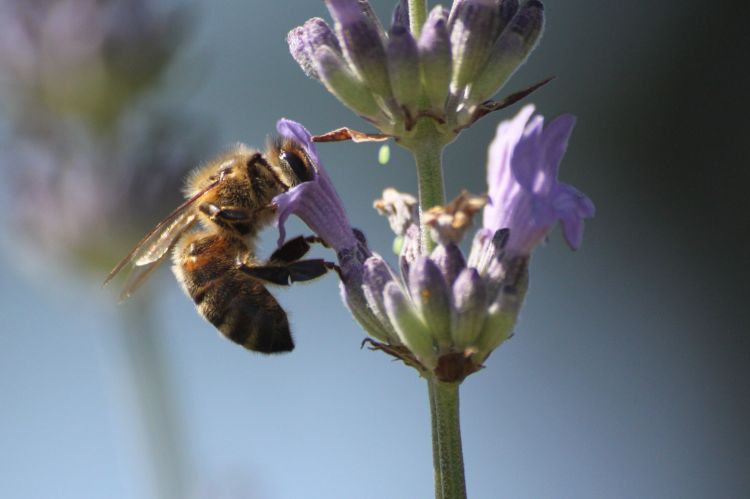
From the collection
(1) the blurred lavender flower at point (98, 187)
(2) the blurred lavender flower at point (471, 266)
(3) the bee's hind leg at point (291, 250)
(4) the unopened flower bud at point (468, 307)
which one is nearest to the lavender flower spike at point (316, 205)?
(2) the blurred lavender flower at point (471, 266)

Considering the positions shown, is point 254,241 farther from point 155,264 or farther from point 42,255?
point 42,255

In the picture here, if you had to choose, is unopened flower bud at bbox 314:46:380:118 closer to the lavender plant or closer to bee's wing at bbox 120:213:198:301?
the lavender plant

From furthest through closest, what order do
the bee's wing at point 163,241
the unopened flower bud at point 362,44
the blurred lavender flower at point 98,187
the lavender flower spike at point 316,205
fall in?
the blurred lavender flower at point 98,187 < the bee's wing at point 163,241 < the lavender flower spike at point 316,205 < the unopened flower bud at point 362,44

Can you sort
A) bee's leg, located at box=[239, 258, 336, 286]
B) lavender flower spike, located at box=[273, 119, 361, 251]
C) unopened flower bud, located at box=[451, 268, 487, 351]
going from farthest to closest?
bee's leg, located at box=[239, 258, 336, 286] → lavender flower spike, located at box=[273, 119, 361, 251] → unopened flower bud, located at box=[451, 268, 487, 351]

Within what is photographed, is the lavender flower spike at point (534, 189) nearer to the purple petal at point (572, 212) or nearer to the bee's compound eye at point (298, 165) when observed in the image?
the purple petal at point (572, 212)

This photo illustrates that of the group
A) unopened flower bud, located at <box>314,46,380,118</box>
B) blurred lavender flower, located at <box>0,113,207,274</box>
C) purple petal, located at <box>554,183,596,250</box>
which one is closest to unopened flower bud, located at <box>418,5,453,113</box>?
unopened flower bud, located at <box>314,46,380,118</box>

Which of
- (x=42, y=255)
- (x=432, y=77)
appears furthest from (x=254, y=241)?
(x=42, y=255)
